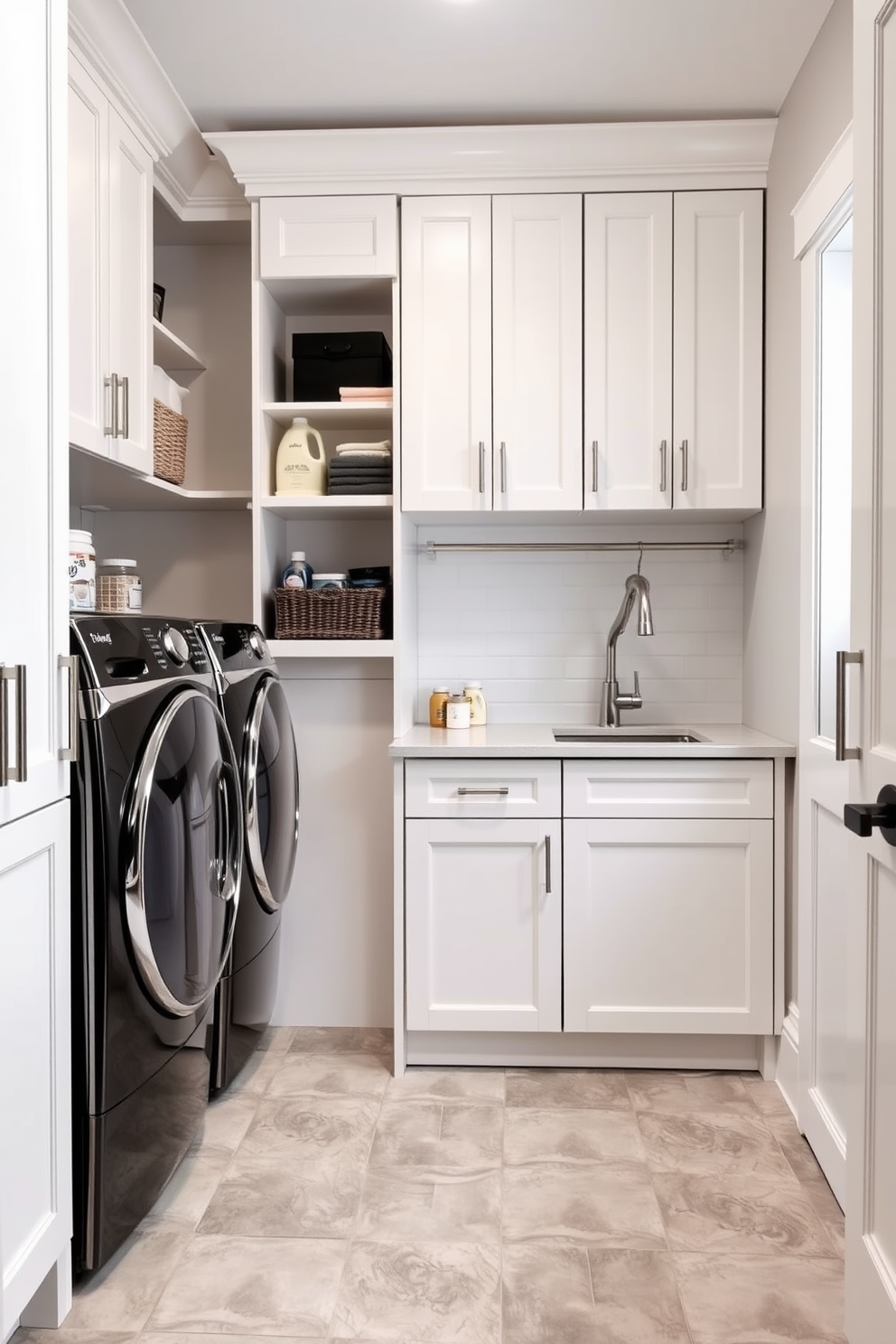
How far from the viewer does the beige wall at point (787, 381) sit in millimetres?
2168

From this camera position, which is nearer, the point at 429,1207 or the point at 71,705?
the point at 71,705

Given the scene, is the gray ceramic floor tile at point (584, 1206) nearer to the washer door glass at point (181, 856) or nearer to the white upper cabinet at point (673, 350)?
the washer door glass at point (181, 856)

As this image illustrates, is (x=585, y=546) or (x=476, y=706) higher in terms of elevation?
(x=585, y=546)

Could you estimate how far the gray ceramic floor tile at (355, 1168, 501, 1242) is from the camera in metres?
1.88

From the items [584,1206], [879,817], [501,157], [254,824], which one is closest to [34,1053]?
[254,824]

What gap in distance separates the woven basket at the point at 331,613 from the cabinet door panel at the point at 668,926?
31.1 inches

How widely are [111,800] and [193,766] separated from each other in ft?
0.81

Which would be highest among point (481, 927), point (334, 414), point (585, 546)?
point (334, 414)

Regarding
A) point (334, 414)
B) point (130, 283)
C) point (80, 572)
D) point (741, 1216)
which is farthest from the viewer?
point (334, 414)

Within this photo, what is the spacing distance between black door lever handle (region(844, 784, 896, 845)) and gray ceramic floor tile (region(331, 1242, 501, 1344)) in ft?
3.48

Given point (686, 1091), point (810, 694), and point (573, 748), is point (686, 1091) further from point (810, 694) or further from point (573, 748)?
point (810, 694)

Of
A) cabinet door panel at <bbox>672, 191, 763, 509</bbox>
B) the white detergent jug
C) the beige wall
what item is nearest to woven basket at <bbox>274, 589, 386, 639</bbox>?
the white detergent jug

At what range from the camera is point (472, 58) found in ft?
7.64

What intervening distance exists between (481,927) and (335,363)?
1.64 m
